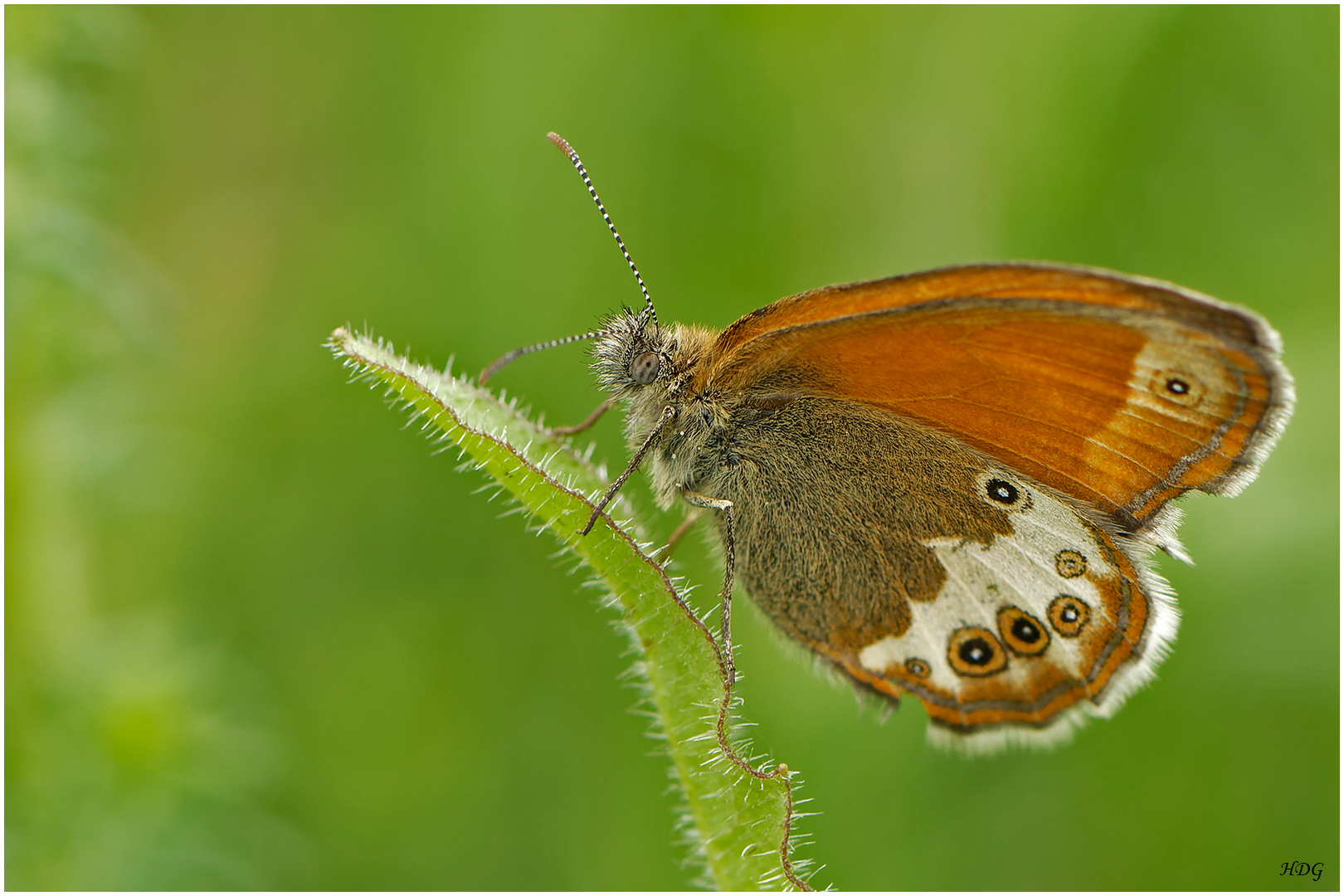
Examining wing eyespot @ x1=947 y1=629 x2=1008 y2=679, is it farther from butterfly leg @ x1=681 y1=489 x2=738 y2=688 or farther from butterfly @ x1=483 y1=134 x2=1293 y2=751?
butterfly leg @ x1=681 y1=489 x2=738 y2=688

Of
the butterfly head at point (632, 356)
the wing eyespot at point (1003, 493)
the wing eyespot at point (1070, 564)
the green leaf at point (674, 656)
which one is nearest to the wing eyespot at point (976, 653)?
the wing eyespot at point (1070, 564)

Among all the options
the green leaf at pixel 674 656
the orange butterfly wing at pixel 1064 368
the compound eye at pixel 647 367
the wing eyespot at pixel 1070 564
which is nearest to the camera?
the green leaf at pixel 674 656

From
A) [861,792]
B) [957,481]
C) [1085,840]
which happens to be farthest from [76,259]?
[1085,840]

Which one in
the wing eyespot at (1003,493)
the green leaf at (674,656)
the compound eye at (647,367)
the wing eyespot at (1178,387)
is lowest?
the green leaf at (674,656)

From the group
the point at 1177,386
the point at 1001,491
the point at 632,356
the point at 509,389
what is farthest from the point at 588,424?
the point at 1177,386

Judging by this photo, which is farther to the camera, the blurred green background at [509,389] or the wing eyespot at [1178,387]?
the blurred green background at [509,389]

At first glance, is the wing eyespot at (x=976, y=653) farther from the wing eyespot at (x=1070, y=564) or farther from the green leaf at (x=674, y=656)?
the green leaf at (x=674, y=656)

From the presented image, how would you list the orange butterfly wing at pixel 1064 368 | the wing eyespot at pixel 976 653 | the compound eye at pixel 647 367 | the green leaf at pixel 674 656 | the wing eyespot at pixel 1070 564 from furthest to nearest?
the compound eye at pixel 647 367
the wing eyespot at pixel 976 653
the wing eyespot at pixel 1070 564
the orange butterfly wing at pixel 1064 368
the green leaf at pixel 674 656
